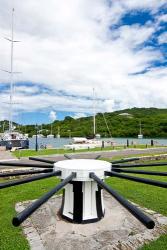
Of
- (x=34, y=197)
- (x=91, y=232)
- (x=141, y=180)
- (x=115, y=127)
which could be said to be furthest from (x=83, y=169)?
(x=115, y=127)

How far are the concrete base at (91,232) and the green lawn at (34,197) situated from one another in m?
0.28

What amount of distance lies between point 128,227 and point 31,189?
574 cm

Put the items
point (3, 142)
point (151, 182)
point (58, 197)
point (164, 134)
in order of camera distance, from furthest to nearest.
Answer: point (164, 134) → point (3, 142) → point (58, 197) → point (151, 182)

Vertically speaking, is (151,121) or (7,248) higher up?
(151,121)

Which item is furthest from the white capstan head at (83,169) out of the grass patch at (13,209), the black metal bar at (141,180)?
the grass patch at (13,209)

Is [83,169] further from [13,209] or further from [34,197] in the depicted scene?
[34,197]

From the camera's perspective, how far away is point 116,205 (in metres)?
9.77

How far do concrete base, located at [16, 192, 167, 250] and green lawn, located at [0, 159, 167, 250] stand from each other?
0.92 feet

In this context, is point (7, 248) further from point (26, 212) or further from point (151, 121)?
point (151, 121)

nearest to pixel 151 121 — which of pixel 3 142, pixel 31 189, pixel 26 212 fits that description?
pixel 3 142

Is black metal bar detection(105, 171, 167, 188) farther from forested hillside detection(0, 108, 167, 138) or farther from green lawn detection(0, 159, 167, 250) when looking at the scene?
forested hillside detection(0, 108, 167, 138)

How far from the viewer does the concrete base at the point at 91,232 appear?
6.69m

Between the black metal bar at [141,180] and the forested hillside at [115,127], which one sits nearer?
the black metal bar at [141,180]

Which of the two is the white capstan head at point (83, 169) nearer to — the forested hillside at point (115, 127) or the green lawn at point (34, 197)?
the green lawn at point (34, 197)
